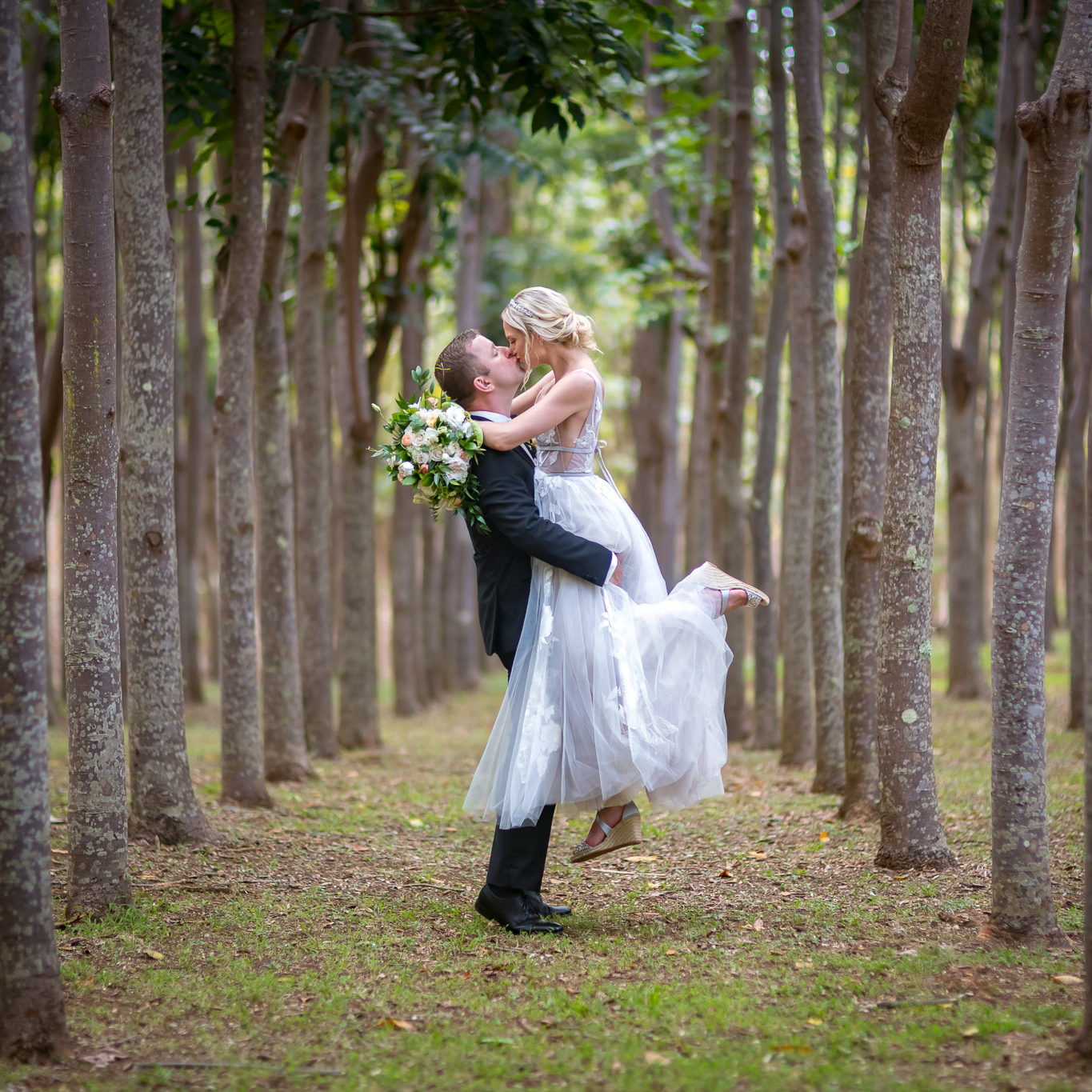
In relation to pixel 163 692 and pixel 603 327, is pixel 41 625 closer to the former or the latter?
pixel 163 692

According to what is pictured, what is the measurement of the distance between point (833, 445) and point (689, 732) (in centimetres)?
295

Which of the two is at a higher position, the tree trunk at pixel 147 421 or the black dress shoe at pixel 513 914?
the tree trunk at pixel 147 421

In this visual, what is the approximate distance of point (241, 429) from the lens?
6816 millimetres

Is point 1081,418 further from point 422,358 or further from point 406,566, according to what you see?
point 406,566

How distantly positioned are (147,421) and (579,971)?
3282 millimetres

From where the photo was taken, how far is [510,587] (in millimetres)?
4527

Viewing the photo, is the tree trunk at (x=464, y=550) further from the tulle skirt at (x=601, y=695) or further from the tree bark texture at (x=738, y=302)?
the tulle skirt at (x=601, y=695)

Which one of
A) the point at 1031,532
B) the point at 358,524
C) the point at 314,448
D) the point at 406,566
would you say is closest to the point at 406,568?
the point at 406,566

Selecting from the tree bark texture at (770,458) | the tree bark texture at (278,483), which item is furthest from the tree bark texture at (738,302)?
the tree bark texture at (278,483)

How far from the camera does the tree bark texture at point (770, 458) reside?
8.01 meters

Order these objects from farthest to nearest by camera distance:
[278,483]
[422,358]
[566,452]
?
[422,358] < [278,483] < [566,452]

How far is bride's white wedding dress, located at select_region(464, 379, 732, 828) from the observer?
4266 mm

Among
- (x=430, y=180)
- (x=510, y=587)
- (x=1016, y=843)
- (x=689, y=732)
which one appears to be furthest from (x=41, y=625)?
(x=430, y=180)

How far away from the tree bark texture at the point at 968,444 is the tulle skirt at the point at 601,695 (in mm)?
7066
